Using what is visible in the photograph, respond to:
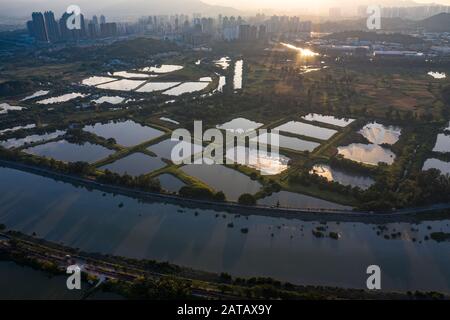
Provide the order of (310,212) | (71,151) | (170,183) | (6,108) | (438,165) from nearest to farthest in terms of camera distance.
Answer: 1. (310,212)
2. (170,183)
3. (438,165)
4. (71,151)
5. (6,108)

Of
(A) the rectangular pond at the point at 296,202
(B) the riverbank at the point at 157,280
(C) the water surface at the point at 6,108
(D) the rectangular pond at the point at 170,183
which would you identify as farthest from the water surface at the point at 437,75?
(C) the water surface at the point at 6,108

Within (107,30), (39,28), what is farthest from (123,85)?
(107,30)

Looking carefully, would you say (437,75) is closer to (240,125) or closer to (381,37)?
(240,125)

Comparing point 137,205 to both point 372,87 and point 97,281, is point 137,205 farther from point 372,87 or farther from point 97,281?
point 372,87

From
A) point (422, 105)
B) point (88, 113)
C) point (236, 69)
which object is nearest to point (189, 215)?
point (88, 113)

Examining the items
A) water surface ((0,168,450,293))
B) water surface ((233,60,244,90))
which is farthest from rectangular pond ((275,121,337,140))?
water surface ((233,60,244,90))

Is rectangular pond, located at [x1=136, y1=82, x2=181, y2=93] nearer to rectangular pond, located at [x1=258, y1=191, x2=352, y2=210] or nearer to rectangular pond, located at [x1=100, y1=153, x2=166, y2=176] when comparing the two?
rectangular pond, located at [x1=100, y1=153, x2=166, y2=176]
